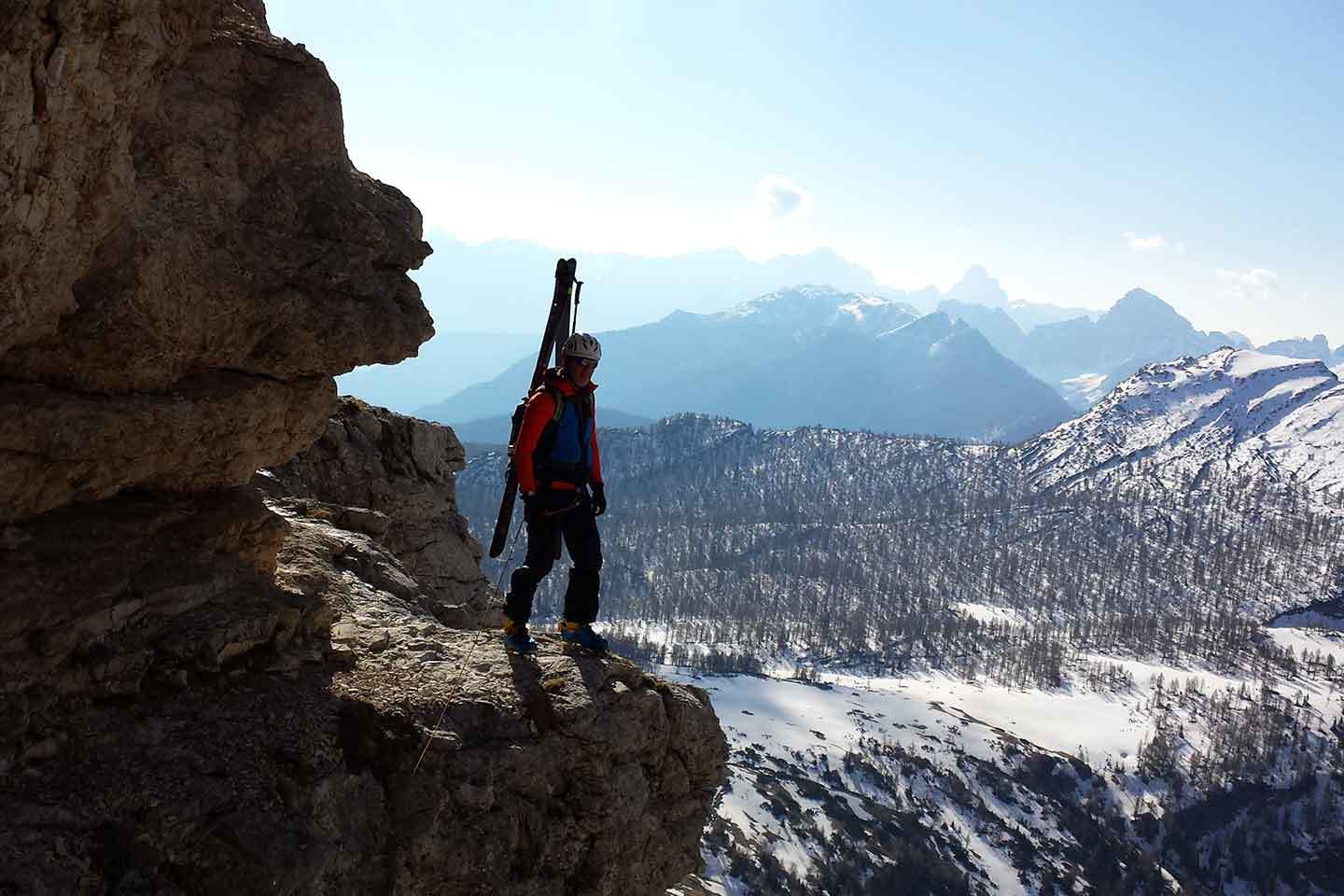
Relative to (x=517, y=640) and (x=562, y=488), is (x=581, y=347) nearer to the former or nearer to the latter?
(x=562, y=488)

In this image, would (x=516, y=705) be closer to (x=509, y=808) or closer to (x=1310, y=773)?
(x=509, y=808)

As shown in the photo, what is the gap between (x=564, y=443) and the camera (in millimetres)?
11016

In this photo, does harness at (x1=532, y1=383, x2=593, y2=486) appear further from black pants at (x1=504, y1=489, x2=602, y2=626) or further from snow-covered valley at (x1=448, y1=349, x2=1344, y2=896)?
snow-covered valley at (x1=448, y1=349, x2=1344, y2=896)

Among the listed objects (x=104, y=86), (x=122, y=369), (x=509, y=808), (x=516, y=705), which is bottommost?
(x=509, y=808)

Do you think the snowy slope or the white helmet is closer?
the white helmet

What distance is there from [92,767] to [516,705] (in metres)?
3.84

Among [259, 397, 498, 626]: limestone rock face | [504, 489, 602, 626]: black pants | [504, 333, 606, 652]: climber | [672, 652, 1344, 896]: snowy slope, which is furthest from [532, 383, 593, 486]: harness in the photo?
[672, 652, 1344, 896]: snowy slope

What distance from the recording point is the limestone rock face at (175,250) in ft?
23.6

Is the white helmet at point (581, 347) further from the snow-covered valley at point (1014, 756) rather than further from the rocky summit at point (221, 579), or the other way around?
the snow-covered valley at point (1014, 756)

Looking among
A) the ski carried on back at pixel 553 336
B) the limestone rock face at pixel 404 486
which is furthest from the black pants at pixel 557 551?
the limestone rock face at pixel 404 486

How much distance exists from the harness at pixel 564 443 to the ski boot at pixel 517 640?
179 cm

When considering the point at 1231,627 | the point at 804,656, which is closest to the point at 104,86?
the point at 804,656

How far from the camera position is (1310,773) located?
128 meters

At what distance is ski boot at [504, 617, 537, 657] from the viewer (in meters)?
10.6
